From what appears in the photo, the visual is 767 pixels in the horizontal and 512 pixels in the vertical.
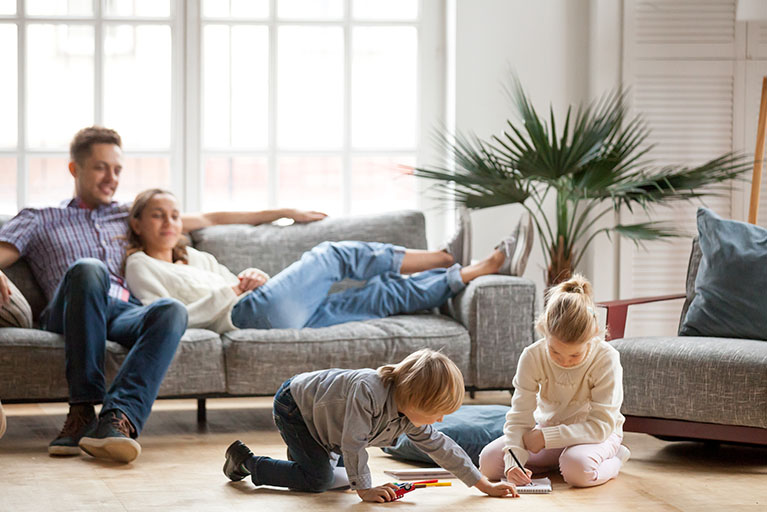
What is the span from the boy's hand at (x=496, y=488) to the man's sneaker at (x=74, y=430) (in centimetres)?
123

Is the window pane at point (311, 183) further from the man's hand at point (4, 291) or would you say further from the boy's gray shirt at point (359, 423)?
the boy's gray shirt at point (359, 423)

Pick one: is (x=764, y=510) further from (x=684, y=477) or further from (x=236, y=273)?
(x=236, y=273)

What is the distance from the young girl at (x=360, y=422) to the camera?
235cm

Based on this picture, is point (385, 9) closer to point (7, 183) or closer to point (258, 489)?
point (7, 183)

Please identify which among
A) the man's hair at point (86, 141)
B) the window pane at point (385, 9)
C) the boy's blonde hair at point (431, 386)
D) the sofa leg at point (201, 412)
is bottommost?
the sofa leg at point (201, 412)

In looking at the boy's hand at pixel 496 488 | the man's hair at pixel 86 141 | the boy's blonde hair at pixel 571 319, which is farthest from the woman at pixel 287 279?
the boy's hand at pixel 496 488

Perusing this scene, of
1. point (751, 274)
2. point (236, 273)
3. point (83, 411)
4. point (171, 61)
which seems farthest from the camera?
point (171, 61)

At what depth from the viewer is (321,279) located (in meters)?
3.76

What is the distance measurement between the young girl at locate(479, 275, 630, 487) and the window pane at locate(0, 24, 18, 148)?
9.35 ft

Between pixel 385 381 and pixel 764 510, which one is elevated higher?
pixel 385 381

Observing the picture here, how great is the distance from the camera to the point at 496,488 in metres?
2.51

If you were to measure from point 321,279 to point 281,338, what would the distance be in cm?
37

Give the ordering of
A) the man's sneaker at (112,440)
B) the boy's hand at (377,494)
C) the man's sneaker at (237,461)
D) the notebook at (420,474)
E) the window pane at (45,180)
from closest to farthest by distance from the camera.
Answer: the boy's hand at (377,494)
the man's sneaker at (237,461)
the notebook at (420,474)
the man's sneaker at (112,440)
the window pane at (45,180)

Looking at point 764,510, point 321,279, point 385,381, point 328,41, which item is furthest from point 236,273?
point 764,510
